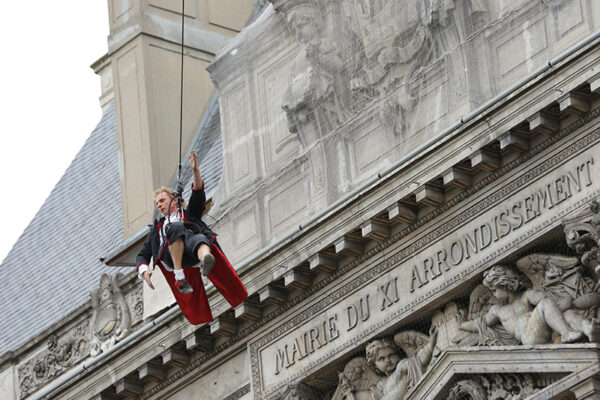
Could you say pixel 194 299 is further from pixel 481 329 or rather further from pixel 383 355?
pixel 481 329

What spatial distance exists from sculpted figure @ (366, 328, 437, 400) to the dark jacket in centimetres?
233

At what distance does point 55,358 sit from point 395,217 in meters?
7.57

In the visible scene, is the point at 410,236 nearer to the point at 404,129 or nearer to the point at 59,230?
the point at 404,129

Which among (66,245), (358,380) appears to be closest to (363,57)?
(358,380)

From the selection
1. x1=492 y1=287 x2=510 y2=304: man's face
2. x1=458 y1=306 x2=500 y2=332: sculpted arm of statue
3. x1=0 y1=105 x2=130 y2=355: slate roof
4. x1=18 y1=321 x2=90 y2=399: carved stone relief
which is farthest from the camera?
x1=0 y1=105 x2=130 y2=355: slate roof

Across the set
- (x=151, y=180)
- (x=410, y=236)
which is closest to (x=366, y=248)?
(x=410, y=236)

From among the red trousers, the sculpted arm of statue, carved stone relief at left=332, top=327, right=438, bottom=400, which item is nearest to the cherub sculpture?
carved stone relief at left=332, top=327, right=438, bottom=400

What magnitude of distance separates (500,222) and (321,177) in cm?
348

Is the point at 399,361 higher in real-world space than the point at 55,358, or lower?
lower

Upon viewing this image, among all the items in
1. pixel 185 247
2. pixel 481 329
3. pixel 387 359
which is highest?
pixel 185 247

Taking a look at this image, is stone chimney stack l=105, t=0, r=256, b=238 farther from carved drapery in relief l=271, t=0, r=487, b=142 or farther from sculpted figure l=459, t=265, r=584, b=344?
sculpted figure l=459, t=265, r=584, b=344

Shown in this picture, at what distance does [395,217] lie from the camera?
27984 mm

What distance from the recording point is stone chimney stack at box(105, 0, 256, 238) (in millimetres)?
35000

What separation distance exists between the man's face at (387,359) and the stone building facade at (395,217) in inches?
1.0
